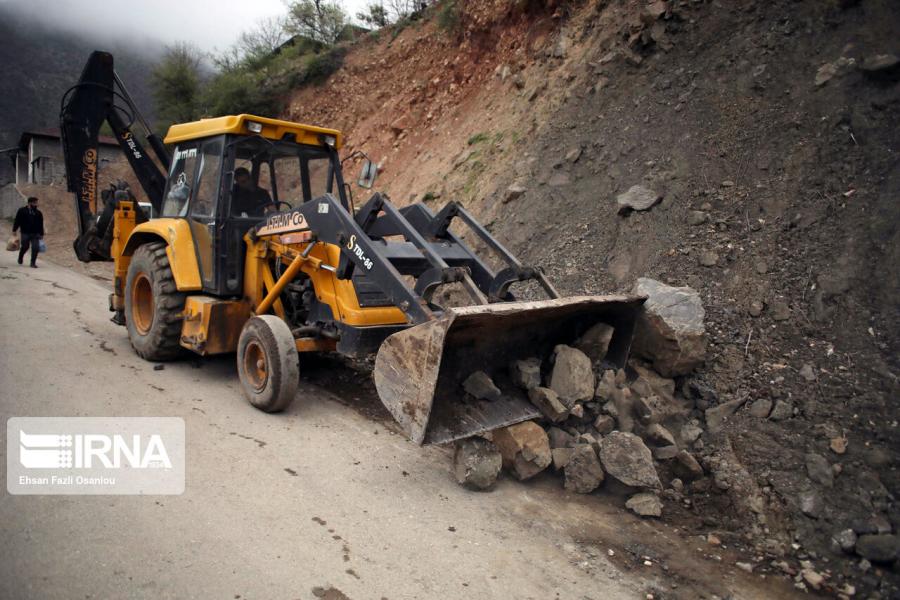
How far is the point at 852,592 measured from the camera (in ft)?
10.1

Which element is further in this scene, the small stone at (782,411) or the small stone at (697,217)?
the small stone at (697,217)

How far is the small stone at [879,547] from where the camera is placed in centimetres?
320

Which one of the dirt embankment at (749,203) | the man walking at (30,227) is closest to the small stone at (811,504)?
the dirt embankment at (749,203)

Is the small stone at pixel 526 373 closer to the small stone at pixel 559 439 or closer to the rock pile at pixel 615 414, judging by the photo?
the rock pile at pixel 615 414

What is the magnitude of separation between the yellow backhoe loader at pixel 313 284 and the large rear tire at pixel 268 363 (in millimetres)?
12

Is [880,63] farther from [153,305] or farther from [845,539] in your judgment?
[153,305]

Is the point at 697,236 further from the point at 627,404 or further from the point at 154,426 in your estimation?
the point at 154,426

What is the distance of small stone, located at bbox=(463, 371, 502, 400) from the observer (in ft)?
13.8

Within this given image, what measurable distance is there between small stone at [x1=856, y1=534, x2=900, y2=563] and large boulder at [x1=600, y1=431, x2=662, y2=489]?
109 cm

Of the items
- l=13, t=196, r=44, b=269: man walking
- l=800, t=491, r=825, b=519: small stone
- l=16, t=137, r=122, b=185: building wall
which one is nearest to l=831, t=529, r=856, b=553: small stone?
l=800, t=491, r=825, b=519: small stone

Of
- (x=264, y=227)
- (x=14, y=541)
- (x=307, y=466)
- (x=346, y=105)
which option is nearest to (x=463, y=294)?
(x=264, y=227)

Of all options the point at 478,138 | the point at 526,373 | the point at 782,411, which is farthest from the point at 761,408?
the point at 478,138

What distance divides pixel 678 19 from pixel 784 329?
5531mm

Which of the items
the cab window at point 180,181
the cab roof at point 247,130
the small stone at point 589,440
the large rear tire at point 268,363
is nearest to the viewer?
the small stone at point 589,440
